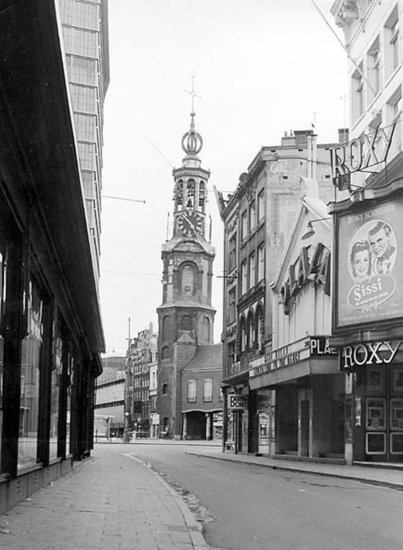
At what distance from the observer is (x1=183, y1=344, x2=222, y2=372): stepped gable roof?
114312mm

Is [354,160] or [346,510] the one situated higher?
[354,160]

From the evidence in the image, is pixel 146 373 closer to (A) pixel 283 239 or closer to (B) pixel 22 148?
(A) pixel 283 239

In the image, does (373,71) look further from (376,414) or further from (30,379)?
(30,379)

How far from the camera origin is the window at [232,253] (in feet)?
183

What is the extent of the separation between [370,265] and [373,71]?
353 inches

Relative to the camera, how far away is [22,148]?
9.77 meters

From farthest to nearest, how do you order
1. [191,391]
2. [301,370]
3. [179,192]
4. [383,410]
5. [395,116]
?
[179,192] → [191,391] → [301,370] → [395,116] → [383,410]

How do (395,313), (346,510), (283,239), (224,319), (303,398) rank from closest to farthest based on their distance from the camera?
(346,510)
(395,313)
(303,398)
(283,239)
(224,319)

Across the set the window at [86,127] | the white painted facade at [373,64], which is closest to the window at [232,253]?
the window at [86,127]

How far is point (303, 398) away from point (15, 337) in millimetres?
25748

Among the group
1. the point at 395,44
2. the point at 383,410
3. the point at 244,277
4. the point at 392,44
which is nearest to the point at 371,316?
the point at 383,410

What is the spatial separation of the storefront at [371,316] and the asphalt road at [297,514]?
7.93 m

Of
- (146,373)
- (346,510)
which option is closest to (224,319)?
(346,510)

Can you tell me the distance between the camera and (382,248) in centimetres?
2752
